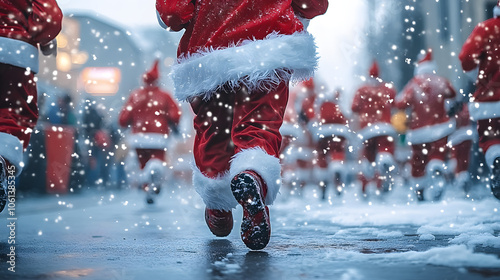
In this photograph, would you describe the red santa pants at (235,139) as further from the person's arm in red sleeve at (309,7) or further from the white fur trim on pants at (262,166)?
the person's arm in red sleeve at (309,7)

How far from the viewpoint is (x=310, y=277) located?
189 cm

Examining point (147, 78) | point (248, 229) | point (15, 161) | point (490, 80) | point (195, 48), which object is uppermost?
point (147, 78)

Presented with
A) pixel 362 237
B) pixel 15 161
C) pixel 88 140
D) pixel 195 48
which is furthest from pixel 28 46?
pixel 88 140

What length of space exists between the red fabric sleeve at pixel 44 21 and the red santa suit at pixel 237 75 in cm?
83

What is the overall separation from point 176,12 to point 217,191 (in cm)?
87

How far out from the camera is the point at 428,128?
7.05 meters

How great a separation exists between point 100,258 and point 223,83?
0.95 metres

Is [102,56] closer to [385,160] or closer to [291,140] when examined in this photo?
[291,140]

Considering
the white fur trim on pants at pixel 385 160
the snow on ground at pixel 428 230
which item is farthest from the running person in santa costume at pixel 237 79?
the white fur trim on pants at pixel 385 160

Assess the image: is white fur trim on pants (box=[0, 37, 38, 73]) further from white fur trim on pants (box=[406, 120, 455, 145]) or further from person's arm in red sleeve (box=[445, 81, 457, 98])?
person's arm in red sleeve (box=[445, 81, 457, 98])

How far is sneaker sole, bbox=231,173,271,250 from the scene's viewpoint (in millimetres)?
2480

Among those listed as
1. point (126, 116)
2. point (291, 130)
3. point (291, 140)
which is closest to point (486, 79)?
point (291, 130)

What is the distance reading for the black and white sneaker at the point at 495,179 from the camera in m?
4.60

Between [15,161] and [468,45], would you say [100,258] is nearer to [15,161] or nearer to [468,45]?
[15,161]
